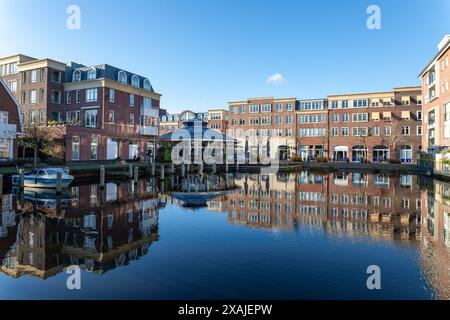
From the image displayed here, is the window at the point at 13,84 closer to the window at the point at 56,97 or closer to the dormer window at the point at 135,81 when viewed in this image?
the window at the point at 56,97

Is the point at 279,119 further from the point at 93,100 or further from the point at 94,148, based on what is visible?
the point at 94,148

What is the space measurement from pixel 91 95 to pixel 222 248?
141 ft

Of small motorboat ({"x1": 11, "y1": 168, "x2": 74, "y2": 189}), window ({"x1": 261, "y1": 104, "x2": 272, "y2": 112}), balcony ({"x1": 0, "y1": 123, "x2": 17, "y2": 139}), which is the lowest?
small motorboat ({"x1": 11, "y1": 168, "x2": 74, "y2": 189})

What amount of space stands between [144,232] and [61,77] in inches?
1790

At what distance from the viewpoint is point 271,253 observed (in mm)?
10852

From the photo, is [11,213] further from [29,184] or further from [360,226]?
[360,226]

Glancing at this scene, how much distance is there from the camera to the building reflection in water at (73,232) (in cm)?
988

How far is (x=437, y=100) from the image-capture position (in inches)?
1822

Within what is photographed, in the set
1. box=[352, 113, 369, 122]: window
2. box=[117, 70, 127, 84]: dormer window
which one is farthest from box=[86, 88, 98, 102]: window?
box=[352, 113, 369, 122]: window

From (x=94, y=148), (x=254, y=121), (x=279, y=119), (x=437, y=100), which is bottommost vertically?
(x=94, y=148)

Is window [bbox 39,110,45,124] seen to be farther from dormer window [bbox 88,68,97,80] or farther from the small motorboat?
the small motorboat

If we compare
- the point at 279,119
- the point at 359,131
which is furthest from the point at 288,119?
the point at 359,131

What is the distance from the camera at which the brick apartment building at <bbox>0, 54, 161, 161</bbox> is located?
152 feet

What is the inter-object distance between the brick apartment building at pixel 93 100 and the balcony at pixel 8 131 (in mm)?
9935
